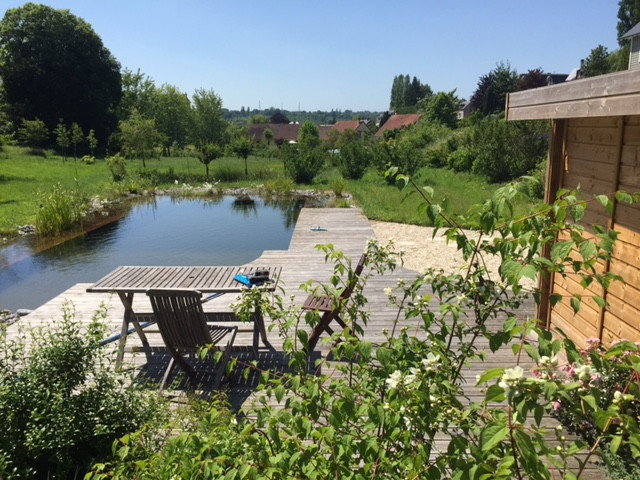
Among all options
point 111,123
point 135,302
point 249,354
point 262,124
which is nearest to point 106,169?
point 111,123

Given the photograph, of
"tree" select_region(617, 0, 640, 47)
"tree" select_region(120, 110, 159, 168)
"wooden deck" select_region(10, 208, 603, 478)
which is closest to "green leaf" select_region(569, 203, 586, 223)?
"wooden deck" select_region(10, 208, 603, 478)

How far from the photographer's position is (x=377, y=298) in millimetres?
6375

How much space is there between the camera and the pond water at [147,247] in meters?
8.72

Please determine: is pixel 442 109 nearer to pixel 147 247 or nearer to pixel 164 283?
pixel 147 247

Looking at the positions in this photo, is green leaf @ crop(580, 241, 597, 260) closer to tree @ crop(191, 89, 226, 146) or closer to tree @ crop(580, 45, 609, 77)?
tree @ crop(191, 89, 226, 146)

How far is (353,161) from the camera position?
21000mm

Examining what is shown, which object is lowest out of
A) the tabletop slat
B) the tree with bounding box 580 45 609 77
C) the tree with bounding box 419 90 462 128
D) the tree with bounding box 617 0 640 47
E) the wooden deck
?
the wooden deck

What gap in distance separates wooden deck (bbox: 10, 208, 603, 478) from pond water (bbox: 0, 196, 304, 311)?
0.90 m

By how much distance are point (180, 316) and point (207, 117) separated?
32.8 m

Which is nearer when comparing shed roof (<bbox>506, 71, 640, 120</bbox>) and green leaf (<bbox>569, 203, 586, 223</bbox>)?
green leaf (<bbox>569, 203, 586, 223</bbox>)

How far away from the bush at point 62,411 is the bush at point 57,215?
403 inches

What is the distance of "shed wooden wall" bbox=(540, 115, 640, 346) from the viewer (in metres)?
3.50

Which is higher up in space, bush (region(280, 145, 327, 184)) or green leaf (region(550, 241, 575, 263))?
green leaf (region(550, 241, 575, 263))

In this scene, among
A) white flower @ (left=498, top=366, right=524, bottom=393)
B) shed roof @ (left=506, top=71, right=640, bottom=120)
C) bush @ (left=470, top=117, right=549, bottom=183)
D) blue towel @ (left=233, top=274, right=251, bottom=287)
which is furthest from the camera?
bush @ (left=470, top=117, right=549, bottom=183)
